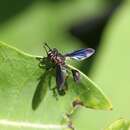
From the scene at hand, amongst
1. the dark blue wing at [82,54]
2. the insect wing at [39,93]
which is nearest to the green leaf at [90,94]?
the insect wing at [39,93]

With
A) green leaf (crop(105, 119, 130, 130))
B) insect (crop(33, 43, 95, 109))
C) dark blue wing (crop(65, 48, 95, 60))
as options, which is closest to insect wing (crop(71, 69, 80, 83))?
insect (crop(33, 43, 95, 109))

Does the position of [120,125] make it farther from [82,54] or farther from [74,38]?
[74,38]

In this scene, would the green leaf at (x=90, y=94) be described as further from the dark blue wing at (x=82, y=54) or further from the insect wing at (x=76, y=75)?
the dark blue wing at (x=82, y=54)

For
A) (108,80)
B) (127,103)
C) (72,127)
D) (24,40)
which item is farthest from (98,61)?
(72,127)

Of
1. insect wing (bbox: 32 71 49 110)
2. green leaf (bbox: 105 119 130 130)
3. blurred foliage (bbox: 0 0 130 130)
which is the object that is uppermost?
blurred foliage (bbox: 0 0 130 130)

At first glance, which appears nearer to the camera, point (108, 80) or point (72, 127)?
point (72, 127)

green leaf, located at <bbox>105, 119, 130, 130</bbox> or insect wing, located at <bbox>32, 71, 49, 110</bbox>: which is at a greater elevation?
insect wing, located at <bbox>32, 71, 49, 110</bbox>

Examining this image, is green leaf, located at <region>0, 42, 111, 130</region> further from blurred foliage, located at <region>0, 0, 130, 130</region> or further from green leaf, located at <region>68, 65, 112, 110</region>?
blurred foliage, located at <region>0, 0, 130, 130</region>

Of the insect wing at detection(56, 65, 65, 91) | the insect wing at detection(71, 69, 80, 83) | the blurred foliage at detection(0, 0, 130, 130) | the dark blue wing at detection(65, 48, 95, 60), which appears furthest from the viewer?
the blurred foliage at detection(0, 0, 130, 130)

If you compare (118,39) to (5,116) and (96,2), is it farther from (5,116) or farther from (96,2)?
(5,116)
